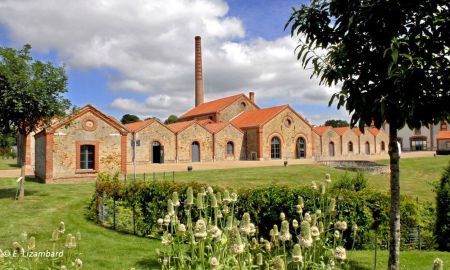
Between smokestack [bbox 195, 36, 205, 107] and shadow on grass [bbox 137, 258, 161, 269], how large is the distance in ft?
176

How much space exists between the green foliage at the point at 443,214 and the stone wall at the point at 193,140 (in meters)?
34.0

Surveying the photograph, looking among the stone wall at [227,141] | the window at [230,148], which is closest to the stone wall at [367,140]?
the stone wall at [227,141]

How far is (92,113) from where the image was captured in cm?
2445

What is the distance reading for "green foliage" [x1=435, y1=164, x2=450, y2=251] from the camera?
348 inches

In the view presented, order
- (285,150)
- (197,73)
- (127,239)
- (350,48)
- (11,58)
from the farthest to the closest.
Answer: (197,73), (285,150), (11,58), (127,239), (350,48)

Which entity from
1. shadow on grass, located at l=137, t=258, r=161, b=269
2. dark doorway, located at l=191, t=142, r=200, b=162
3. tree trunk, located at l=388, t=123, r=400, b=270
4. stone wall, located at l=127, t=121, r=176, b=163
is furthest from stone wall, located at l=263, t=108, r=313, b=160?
tree trunk, located at l=388, t=123, r=400, b=270

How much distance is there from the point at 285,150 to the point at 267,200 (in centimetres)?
3847

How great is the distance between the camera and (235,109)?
5581cm

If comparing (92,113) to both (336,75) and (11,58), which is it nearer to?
(11,58)

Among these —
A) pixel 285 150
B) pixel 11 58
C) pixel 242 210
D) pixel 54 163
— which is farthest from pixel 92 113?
pixel 285 150

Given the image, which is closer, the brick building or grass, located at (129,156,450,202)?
grass, located at (129,156,450,202)

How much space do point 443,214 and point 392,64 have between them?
6.38 meters

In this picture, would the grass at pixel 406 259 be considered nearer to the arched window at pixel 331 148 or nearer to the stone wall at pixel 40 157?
the stone wall at pixel 40 157

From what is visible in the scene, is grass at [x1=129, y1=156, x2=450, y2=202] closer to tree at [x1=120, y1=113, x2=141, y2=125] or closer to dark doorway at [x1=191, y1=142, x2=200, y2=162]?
dark doorway at [x1=191, y1=142, x2=200, y2=162]
